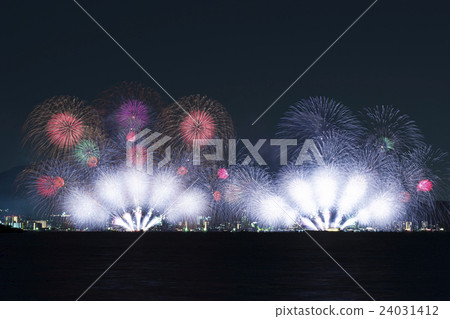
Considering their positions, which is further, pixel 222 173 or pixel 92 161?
Answer: pixel 222 173

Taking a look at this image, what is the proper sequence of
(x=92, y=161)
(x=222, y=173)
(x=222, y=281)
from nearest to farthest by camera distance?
(x=222, y=281) → (x=92, y=161) → (x=222, y=173)

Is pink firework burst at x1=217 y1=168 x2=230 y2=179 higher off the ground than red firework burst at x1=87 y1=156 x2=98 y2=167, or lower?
higher

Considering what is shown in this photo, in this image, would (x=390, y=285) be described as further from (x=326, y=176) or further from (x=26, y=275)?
(x=326, y=176)

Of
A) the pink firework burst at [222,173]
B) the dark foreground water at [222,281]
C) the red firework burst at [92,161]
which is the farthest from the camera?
the pink firework burst at [222,173]

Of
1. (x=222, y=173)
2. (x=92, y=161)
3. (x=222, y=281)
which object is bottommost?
(x=222, y=281)

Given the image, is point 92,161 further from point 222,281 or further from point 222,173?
point 222,281

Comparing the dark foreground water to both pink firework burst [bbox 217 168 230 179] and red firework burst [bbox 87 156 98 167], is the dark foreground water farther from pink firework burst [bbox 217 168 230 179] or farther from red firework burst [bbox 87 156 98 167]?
pink firework burst [bbox 217 168 230 179]

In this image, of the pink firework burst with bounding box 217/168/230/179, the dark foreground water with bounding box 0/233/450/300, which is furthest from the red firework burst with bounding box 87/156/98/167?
the dark foreground water with bounding box 0/233/450/300

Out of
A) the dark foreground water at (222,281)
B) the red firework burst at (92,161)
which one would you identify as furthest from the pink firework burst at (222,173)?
the dark foreground water at (222,281)

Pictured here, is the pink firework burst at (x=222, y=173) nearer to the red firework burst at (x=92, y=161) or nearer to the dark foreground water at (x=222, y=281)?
the red firework burst at (x=92, y=161)

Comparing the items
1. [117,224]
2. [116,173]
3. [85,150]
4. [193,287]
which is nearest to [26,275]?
[193,287]

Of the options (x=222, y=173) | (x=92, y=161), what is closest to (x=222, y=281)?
(x=92, y=161)
